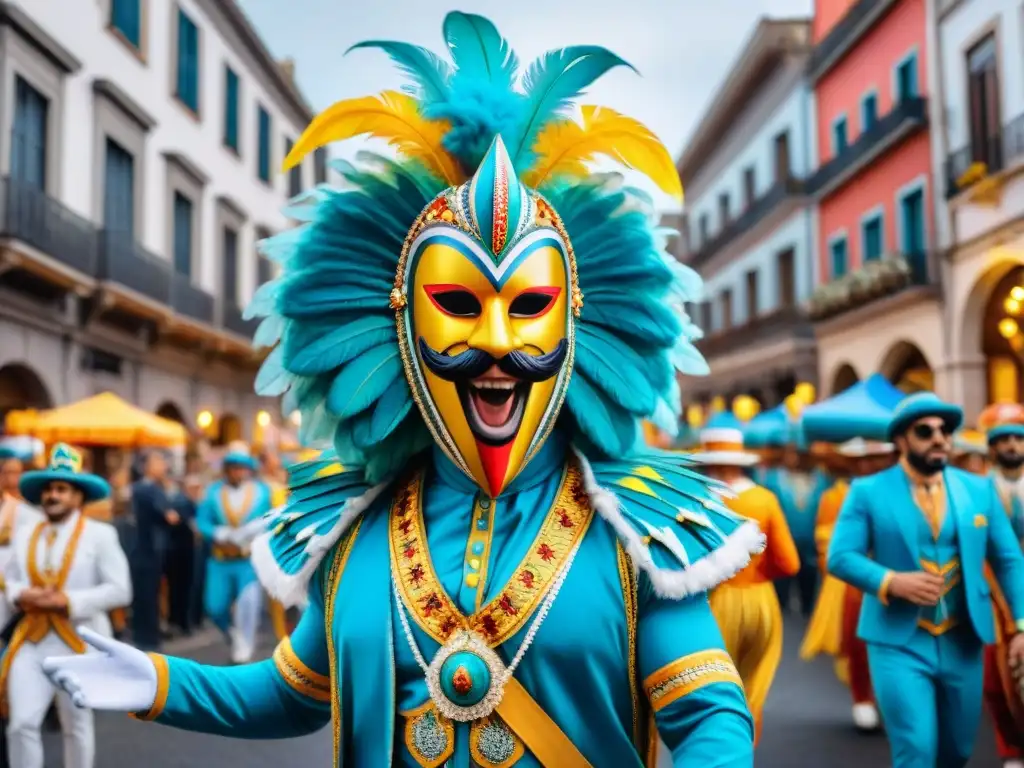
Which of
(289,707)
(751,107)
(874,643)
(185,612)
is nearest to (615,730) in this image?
(289,707)

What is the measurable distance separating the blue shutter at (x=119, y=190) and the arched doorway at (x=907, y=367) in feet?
43.9

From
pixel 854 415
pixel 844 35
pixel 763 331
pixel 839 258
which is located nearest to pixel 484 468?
pixel 854 415

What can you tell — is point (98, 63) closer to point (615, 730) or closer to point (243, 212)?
point (243, 212)

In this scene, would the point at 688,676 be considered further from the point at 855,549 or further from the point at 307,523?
the point at 855,549

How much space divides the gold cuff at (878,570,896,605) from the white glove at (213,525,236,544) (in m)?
6.57

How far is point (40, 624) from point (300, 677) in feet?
12.1

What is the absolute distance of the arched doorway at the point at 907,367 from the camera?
2034 centimetres

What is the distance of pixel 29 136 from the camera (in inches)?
621

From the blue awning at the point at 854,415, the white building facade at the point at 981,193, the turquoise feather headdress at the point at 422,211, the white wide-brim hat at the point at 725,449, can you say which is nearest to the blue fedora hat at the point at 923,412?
the white wide-brim hat at the point at 725,449

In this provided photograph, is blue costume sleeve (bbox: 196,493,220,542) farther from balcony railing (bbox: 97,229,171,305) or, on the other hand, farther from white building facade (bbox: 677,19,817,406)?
white building facade (bbox: 677,19,817,406)

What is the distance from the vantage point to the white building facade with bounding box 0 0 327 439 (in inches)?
603

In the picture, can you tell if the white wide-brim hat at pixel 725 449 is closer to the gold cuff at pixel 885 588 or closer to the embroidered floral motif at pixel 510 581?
the gold cuff at pixel 885 588

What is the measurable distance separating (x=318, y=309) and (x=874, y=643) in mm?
3365

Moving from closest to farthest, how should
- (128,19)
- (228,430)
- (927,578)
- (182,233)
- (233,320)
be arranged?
1. (927,578)
2. (128,19)
3. (182,233)
4. (233,320)
5. (228,430)
